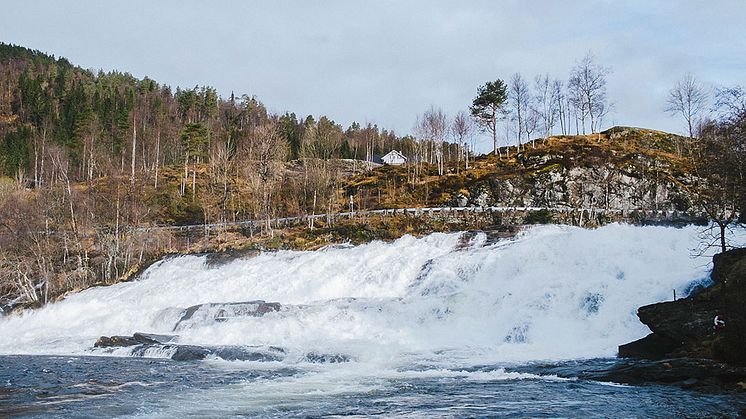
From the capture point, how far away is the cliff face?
626 inches

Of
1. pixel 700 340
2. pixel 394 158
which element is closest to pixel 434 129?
pixel 394 158

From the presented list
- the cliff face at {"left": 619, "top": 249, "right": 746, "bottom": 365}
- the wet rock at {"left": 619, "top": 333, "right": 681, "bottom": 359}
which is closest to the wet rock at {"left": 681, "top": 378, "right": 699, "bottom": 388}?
the cliff face at {"left": 619, "top": 249, "right": 746, "bottom": 365}

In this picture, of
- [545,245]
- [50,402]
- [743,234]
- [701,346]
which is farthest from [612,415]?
[743,234]

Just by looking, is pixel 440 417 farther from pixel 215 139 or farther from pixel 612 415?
pixel 215 139

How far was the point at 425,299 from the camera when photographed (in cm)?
2850

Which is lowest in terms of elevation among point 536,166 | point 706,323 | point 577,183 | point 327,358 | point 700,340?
point 327,358

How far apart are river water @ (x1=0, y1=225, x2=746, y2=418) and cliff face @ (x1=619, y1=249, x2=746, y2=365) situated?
5.62ft

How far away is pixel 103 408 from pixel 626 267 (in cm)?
2164

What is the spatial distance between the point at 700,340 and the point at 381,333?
12624 mm

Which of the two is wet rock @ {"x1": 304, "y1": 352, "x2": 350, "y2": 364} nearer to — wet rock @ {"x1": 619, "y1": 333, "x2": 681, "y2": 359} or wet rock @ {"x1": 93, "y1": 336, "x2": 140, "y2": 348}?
wet rock @ {"x1": 93, "y1": 336, "x2": 140, "y2": 348}

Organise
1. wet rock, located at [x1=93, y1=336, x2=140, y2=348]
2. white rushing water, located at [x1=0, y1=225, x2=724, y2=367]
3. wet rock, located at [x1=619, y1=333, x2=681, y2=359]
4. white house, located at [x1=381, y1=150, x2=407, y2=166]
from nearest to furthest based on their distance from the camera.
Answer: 1. wet rock, located at [x1=619, y1=333, x2=681, y2=359]
2. white rushing water, located at [x1=0, y1=225, x2=724, y2=367]
3. wet rock, located at [x1=93, y1=336, x2=140, y2=348]
4. white house, located at [x1=381, y1=150, x2=407, y2=166]

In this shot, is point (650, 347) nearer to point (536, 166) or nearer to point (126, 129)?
point (536, 166)

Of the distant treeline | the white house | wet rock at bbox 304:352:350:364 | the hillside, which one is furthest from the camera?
the white house

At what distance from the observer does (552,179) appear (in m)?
51.3
